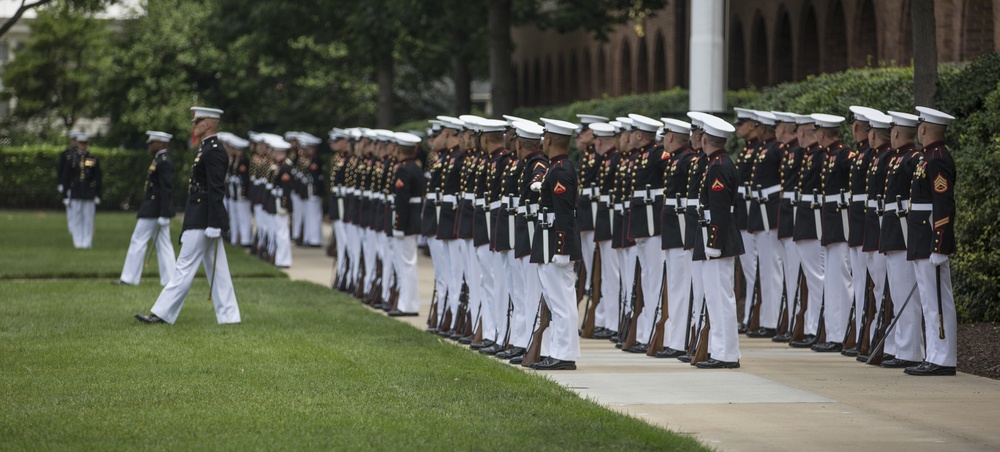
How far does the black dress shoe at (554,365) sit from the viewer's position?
12594 millimetres

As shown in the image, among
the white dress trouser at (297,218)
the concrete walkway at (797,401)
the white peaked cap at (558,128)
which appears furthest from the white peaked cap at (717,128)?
the white dress trouser at (297,218)

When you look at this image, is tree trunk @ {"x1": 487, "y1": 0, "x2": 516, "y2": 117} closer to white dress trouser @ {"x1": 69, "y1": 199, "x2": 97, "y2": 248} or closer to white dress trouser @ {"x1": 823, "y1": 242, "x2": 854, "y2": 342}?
white dress trouser @ {"x1": 69, "y1": 199, "x2": 97, "y2": 248}

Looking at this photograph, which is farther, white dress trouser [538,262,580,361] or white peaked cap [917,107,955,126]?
white dress trouser [538,262,580,361]

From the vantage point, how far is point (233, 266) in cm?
2562

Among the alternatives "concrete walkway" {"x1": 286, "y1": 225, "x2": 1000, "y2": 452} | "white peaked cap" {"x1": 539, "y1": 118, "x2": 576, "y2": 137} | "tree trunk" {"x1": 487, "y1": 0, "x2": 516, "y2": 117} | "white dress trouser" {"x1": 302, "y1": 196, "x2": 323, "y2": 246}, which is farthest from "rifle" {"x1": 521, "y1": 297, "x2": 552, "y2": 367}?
"white dress trouser" {"x1": 302, "y1": 196, "x2": 323, "y2": 246}

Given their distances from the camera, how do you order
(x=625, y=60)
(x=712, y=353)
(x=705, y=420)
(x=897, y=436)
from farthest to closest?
(x=625, y=60)
(x=712, y=353)
(x=705, y=420)
(x=897, y=436)

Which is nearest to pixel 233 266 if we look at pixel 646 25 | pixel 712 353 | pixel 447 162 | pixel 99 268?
pixel 99 268

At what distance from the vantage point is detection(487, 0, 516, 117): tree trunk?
31.1m

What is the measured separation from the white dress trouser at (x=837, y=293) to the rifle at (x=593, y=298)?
2505 millimetres

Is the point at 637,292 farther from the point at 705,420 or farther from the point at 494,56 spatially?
the point at 494,56

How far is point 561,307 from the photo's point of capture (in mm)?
12617

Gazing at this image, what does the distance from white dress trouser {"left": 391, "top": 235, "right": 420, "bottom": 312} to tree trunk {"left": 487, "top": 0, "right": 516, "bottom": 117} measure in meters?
13.8

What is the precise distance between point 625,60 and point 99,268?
21363 millimetres

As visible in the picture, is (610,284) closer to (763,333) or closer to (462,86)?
(763,333)
